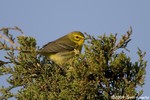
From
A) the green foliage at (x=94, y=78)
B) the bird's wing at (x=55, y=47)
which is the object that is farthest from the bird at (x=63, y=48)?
the green foliage at (x=94, y=78)

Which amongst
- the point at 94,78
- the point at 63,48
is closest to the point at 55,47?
the point at 63,48

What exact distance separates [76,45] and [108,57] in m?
A: 3.43

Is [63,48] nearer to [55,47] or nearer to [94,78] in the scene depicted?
[55,47]

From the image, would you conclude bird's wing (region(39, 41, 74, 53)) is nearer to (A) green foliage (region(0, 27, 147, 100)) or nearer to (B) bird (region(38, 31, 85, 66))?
(B) bird (region(38, 31, 85, 66))

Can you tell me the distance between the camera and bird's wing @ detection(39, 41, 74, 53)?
7.75 metres

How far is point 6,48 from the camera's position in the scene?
6355 millimetres

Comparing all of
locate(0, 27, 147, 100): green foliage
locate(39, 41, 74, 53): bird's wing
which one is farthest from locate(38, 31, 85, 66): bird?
locate(0, 27, 147, 100): green foliage

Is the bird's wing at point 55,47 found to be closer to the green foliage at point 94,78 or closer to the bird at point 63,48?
the bird at point 63,48

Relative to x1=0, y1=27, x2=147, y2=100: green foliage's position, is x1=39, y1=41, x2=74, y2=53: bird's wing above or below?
above

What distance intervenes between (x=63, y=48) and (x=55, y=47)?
0.30 m

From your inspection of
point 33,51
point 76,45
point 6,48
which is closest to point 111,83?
point 33,51

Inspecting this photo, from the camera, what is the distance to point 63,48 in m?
8.56

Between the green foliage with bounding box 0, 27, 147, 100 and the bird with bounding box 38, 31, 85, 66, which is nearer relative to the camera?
the green foliage with bounding box 0, 27, 147, 100

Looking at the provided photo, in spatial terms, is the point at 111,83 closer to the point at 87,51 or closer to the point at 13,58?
the point at 87,51
